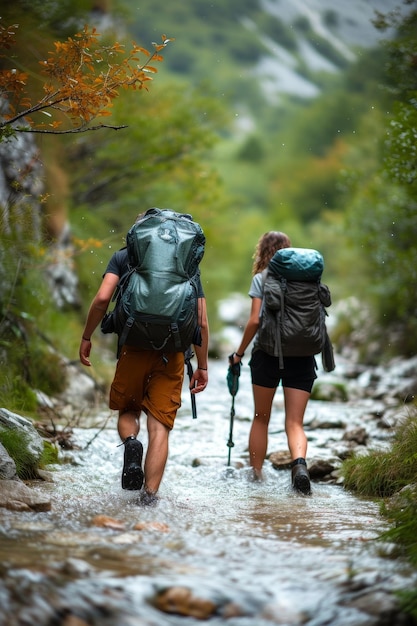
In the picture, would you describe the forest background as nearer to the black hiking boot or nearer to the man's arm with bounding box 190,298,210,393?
the man's arm with bounding box 190,298,210,393

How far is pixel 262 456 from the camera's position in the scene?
6762 mm

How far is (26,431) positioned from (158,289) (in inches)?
75.2

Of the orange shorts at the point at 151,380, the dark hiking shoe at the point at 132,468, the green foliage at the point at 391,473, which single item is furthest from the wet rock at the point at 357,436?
the dark hiking shoe at the point at 132,468

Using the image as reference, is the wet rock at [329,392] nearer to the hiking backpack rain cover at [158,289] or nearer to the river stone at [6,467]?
the hiking backpack rain cover at [158,289]

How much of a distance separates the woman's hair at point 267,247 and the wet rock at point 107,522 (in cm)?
291

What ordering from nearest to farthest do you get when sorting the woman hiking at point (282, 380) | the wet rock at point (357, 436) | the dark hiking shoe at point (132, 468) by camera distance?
1. the dark hiking shoe at point (132, 468)
2. the woman hiking at point (282, 380)
3. the wet rock at point (357, 436)

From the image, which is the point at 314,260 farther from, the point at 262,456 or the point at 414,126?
the point at 414,126

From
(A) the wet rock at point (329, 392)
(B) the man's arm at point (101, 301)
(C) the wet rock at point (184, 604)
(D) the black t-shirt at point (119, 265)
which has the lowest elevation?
(C) the wet rock at point (184, 604)

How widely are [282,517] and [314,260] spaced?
2.14m

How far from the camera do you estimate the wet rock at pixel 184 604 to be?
3.22 m

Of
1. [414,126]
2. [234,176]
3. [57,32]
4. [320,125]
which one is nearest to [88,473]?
[414,126]

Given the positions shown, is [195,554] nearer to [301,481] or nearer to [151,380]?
[151,380]

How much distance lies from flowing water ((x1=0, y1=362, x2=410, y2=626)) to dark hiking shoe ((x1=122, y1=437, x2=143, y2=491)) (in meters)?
0.13

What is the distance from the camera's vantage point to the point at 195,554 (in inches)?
156
